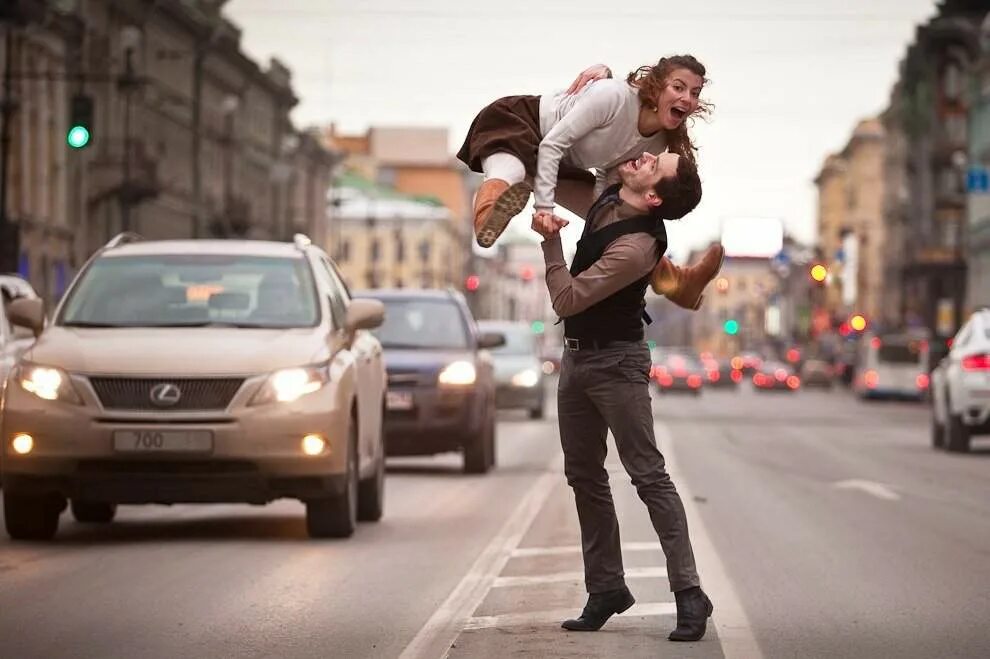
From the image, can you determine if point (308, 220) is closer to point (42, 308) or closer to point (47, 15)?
point (47, 15)

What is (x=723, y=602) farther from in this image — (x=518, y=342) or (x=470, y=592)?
(x=518, y=342)

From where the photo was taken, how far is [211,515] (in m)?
16.1

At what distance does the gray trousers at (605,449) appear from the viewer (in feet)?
29.4

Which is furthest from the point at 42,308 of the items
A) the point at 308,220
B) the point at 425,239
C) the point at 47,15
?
the point at 425,239

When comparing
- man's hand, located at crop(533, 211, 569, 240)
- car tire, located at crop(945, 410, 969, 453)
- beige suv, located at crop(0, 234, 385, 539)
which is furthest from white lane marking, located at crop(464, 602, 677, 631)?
car tire, located at crop(945, 410, 969, 453)

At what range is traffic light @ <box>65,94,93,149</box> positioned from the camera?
1140 inches

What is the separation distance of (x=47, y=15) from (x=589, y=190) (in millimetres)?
55134

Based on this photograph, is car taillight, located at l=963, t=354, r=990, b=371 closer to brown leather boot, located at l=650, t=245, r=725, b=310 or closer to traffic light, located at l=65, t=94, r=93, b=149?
traffic light, located at l=65, t=94, r=93, b=149

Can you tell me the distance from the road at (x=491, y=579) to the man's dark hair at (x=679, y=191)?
1.56 metres

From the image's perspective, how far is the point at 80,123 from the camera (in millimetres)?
29328

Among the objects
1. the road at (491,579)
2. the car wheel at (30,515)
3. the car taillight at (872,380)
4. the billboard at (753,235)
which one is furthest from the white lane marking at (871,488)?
the billboard at (753,235)

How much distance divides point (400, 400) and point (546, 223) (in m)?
14.2

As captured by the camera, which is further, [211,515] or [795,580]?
[211,515]

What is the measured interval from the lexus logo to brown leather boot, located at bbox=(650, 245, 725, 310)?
4.93 metres
